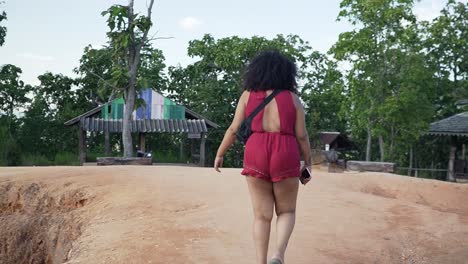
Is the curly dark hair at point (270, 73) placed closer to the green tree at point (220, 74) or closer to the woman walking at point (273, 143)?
the woman walking at point (273, 143)

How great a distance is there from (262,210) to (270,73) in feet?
3.34

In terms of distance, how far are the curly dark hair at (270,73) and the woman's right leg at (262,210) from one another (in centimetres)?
70

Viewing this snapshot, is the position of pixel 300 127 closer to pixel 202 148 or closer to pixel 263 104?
pixel 263 104

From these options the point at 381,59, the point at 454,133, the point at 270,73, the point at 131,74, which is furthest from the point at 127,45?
the point at 270,73

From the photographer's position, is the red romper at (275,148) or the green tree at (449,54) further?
the green tree at (449,54)

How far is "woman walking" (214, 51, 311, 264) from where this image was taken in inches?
152

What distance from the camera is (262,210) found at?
401cm

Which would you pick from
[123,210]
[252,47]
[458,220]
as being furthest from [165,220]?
[252,47]

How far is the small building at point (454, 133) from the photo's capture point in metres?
21.7

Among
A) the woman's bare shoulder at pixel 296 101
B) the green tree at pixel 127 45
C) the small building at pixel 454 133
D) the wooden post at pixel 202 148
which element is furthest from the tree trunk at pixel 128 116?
the woman's bare shoulder at pixel 296 101

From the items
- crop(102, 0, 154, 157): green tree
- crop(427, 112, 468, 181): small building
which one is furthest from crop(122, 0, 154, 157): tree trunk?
crop(427, 112, 468, 181): small building

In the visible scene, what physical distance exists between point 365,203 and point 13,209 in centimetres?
616

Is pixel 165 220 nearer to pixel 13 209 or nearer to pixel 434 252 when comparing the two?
pixel 434 252

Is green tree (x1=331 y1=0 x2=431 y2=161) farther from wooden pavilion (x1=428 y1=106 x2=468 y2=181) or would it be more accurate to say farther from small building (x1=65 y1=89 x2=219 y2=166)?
small building (x1=65 y1=89 x2=219 y2=166)
